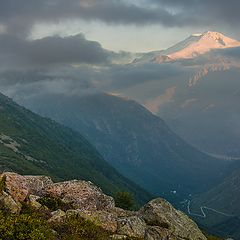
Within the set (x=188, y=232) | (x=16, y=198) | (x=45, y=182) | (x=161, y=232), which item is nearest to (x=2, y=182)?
(x=16, y=198)

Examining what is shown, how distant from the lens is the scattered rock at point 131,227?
2382 inches

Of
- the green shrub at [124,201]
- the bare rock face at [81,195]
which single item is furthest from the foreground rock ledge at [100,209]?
the green shrub at [124,201]

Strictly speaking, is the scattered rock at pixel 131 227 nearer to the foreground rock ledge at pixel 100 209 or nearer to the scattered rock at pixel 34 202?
the foreground rock ledge at pixel 100 209

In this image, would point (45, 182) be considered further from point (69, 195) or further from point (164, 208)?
point (164, 208)

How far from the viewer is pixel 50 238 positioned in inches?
1976

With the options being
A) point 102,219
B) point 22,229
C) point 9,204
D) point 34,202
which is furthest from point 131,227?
point 22,229

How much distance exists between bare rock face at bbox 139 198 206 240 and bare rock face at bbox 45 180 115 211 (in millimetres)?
6212

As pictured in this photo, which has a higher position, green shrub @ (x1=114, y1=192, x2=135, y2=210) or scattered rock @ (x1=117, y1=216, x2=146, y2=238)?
scattered rock @ (x1=117, y1=216, x2=146, y2=238)

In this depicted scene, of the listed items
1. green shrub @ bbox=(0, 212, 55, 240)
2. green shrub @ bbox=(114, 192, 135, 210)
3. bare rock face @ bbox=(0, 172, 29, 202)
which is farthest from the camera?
green shrub @ bbox=(114, 192, 135, 210)

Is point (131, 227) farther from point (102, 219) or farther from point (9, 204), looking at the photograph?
point (9, 204)

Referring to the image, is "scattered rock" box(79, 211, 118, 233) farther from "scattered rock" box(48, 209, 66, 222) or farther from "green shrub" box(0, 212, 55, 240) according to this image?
"green shrub" box(0, 212, 55, 240)

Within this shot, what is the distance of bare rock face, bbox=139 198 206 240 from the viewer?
69.8m

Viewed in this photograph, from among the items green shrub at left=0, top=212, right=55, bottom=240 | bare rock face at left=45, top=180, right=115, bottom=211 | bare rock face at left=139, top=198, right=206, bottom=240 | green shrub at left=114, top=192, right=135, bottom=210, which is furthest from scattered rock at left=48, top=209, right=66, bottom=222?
green shrub at left=114, top=192, right=135, bottom=210

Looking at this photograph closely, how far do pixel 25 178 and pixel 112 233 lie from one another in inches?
797
